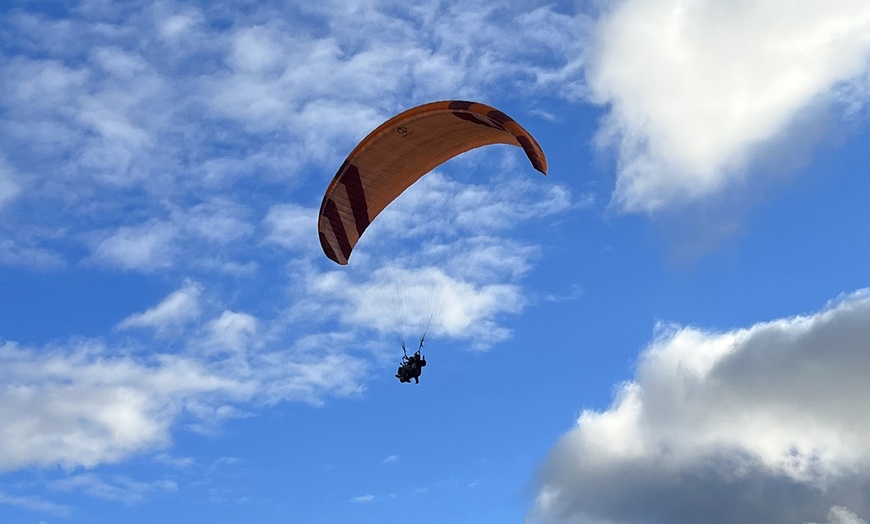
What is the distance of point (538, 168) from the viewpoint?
134 feet

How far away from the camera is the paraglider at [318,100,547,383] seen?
43.9m

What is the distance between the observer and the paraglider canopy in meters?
43.7

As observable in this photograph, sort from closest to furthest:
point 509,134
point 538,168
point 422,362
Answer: point 538,168 < point 509,134 < point 422,362

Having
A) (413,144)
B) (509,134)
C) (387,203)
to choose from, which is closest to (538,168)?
(509,134)

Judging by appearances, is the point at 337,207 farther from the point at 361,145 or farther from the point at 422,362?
the point at 422,362

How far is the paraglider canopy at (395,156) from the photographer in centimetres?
4371

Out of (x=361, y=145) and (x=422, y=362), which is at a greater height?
(x=361, y=145)

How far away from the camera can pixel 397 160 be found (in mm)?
47250

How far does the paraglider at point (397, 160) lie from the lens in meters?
43.9

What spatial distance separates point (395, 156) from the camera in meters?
46.9

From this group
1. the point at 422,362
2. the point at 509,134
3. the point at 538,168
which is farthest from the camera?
the point at 422,362

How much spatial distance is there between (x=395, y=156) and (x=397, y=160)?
14.8 inches

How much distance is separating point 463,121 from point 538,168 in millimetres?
5073

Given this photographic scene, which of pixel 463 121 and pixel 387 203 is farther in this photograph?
pixel 387 203
